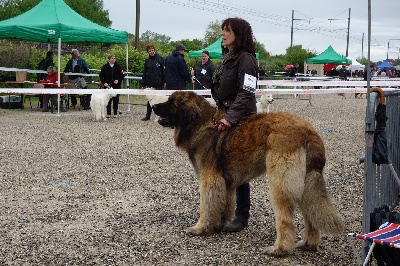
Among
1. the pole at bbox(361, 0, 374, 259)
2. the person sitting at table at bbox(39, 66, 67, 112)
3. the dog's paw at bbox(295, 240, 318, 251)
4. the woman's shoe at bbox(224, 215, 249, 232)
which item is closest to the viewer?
the pole at bbox(361, 0, 374, 259)

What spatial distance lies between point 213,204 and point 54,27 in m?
13.0

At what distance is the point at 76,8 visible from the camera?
230ft

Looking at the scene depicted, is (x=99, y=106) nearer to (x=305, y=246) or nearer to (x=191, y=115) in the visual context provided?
(x=191, y=115)

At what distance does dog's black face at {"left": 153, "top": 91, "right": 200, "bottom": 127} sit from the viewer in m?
5.43

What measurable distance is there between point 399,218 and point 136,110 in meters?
16.6

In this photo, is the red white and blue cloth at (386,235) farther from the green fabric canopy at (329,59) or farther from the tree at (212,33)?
the tree at (212,33)

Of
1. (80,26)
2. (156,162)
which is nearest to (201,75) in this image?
(80,26)

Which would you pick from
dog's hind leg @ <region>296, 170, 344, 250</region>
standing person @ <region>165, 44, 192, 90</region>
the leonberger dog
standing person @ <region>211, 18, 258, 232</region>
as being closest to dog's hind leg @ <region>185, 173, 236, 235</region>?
the leonberger dog

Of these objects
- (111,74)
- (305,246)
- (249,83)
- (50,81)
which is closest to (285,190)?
(305,246)

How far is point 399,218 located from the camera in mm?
4469

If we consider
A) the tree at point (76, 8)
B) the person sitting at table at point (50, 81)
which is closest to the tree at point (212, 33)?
the tree at point (76, 8)

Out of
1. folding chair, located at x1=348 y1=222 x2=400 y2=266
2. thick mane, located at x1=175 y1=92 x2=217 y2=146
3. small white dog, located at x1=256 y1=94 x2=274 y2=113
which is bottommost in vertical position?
folding chair, located at x1=348 y1=222 x2=400 y2=266

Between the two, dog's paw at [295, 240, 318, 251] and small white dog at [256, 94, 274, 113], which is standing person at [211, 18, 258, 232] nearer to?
dog's paw at [295, 240, 318, 251]

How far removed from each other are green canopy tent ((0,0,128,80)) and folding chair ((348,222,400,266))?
14364 mm
